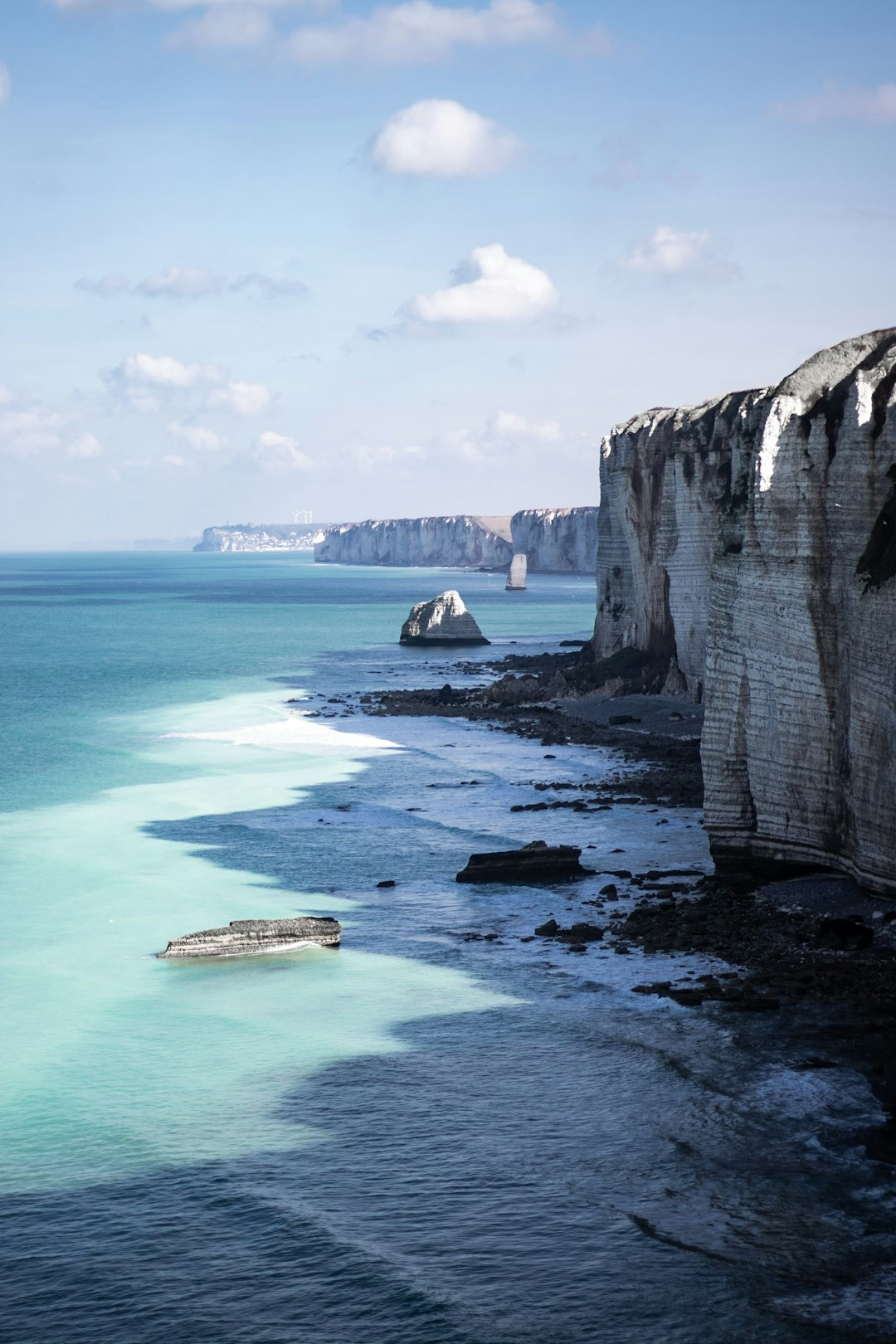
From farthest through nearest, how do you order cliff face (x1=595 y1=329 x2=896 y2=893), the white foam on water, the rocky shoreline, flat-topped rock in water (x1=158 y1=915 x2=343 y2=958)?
flat-topped rock in water (x1=158 y1=915 x2=343 y2=958), cliff face (x1=595 y1=329 x2=896 y2=893), the rocky shoreline, the white foam on water

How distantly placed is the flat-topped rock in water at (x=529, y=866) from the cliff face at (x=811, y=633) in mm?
3912

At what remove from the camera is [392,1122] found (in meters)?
18.6

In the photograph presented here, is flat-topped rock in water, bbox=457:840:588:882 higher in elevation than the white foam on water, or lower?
higher

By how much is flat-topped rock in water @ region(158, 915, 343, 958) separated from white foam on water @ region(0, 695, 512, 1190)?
0.24 metres

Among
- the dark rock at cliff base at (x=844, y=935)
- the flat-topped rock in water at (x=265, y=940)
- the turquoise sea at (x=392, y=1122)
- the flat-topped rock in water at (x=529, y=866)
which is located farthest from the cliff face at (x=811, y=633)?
the flat-topped rock in water at (x=265, y=940)

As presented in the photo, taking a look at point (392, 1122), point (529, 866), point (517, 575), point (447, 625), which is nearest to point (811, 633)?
point (529, 866)

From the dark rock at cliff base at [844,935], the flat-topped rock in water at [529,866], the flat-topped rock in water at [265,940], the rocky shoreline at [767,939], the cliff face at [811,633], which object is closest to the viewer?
the rocky shoreline at [767,939]

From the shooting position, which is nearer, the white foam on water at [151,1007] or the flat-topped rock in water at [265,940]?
the white foam on water at [151,1007]

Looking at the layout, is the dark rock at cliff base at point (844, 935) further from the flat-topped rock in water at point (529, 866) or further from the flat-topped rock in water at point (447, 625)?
the flat-topped rock in water at point (447, 625)

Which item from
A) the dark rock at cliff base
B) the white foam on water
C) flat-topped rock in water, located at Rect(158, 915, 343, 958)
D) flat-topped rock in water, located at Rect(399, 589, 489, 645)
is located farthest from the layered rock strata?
the dark rock at cliff base

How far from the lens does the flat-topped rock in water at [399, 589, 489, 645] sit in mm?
100062

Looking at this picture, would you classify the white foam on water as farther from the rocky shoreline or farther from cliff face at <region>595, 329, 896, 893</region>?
cliff face at <region>595, 329, 896, 893</region>

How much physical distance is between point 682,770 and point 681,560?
13.4 metres

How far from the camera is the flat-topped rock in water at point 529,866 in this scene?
3148 cm
